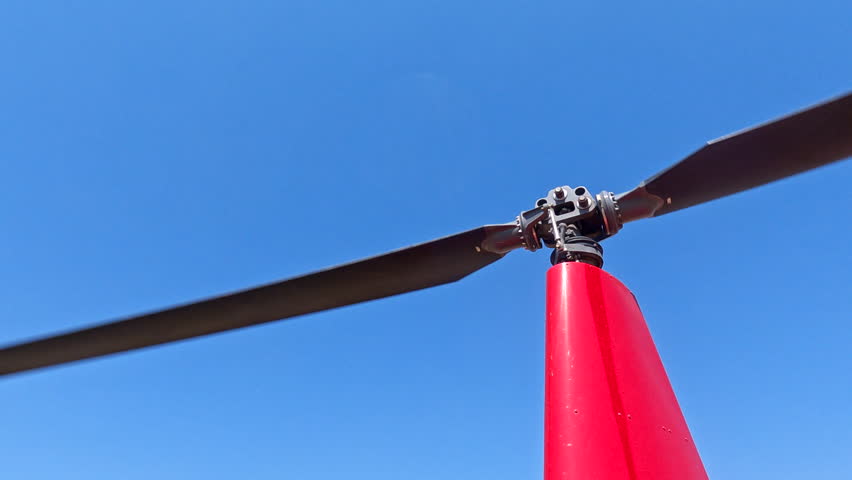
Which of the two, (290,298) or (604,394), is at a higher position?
(290,298)

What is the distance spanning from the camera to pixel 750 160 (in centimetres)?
277

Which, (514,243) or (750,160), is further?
(514,243)

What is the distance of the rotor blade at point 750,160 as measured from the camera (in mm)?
2555

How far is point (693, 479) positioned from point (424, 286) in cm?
210

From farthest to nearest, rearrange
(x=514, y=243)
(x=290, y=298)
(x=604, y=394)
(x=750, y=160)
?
(x=290, y=298) < (x=514, y=243) < (x=750, y=160) < (x=604, y=394)

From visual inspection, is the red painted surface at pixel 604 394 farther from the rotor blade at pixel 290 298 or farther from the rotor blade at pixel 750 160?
the rotor blade at pixel 290 298

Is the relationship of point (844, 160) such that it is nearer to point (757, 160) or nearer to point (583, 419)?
point (757, 160)

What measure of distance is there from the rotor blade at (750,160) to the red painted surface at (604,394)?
76cm

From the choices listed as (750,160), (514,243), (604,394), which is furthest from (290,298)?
(750,160)

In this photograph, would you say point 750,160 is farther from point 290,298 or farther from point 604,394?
point 290,298

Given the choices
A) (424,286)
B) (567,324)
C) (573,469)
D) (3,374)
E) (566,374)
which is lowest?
(573,469)

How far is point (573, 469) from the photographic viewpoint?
1.79 meters

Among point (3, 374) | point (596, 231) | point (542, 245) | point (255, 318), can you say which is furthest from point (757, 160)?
point (3, 374)

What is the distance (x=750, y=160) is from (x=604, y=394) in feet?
5.53
